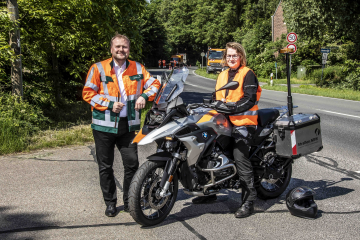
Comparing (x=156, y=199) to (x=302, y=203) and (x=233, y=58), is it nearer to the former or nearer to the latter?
(x=302, y=203)

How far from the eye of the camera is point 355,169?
5.98m

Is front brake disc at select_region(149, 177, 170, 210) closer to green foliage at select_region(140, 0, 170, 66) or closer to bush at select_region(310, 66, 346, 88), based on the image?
bush at select_region(310, 66, 346, 88)

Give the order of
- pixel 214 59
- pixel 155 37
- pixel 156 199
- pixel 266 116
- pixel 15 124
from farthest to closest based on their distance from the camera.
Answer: pixel 155 37
pixel 214 59
pixel 15 124
pixel 266 116
pixel 156 199

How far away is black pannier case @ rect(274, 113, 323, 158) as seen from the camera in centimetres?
423

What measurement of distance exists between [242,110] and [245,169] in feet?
2.19

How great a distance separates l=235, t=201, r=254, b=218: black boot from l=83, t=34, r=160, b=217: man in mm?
1233

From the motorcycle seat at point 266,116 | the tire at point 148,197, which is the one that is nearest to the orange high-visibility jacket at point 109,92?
the tire at point 148,197

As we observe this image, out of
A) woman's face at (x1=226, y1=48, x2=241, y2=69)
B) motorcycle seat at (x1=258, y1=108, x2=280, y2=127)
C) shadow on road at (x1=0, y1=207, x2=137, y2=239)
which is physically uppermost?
woman's face at (x1=226, y1=48, x2=241, y2=69)

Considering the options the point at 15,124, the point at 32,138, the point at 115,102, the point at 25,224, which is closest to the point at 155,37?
the point at 32,138

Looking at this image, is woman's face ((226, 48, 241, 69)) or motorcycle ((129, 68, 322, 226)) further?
woman's face ((226, 48, 241, 69))

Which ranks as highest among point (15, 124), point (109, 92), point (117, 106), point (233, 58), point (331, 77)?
point (233, 58)

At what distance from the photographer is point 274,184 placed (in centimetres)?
482

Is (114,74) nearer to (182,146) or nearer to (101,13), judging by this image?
(182,146)

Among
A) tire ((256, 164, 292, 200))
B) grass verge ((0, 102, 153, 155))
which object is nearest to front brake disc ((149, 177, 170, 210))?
tire ((256, 164, 292, 200))
